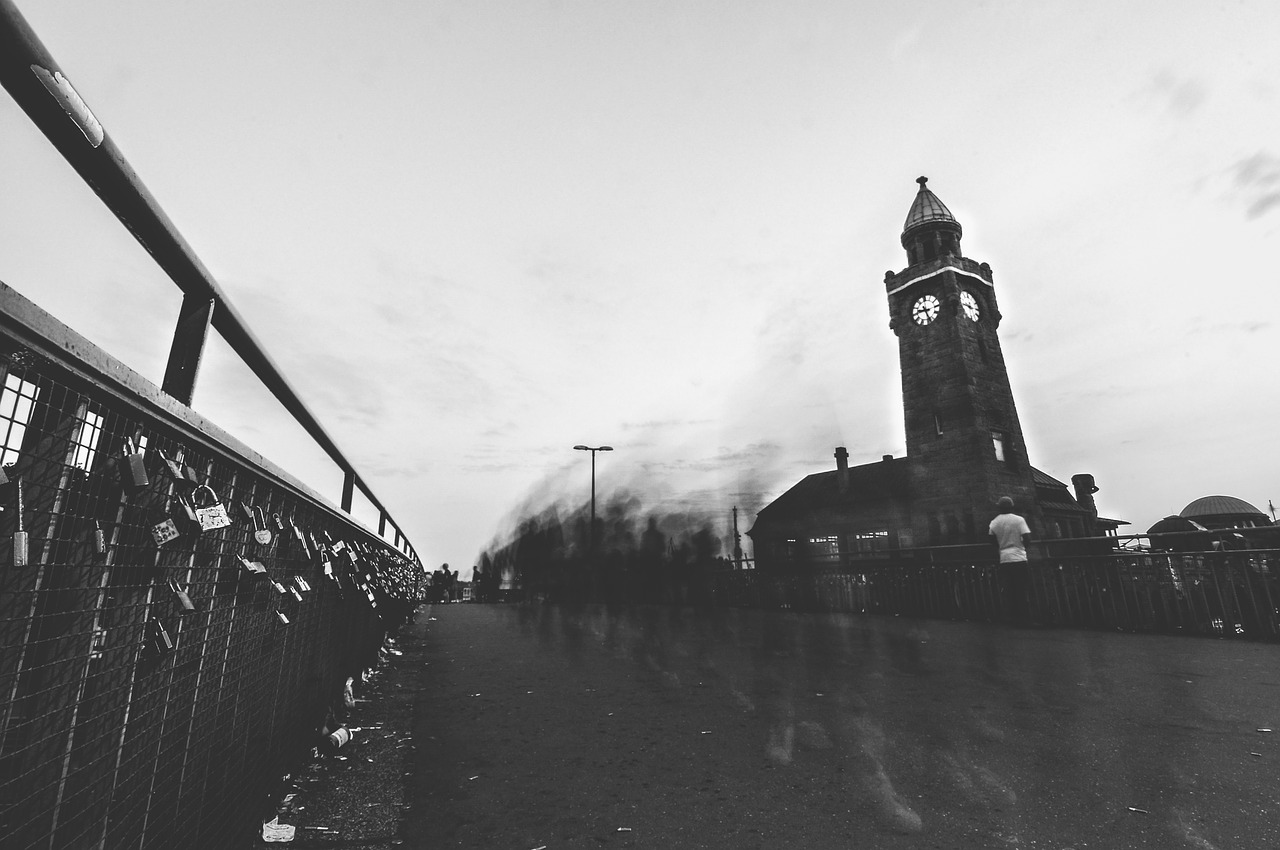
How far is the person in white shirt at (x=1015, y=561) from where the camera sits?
10.4m

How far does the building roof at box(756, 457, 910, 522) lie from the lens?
129 feet

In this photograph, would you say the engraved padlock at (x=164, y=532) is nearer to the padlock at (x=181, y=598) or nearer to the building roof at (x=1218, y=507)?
the padlock at (x=181, y=598)

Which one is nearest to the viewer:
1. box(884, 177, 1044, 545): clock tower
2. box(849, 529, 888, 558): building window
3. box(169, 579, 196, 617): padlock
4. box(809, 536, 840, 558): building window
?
box(169, 579, 196, 617): padlock

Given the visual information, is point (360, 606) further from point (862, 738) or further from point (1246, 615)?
point (1246, 615)

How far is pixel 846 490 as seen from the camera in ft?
140

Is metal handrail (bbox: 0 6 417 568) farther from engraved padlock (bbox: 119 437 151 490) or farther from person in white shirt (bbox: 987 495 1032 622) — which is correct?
person in white shirt (bbox: 987 495 1032 622)

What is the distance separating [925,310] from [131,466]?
3542 cm

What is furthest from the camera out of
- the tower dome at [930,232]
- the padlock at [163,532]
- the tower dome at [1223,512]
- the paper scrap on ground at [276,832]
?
the tower dome at [1223,512]

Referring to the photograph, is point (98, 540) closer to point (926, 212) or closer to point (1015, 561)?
point (1015, 561)

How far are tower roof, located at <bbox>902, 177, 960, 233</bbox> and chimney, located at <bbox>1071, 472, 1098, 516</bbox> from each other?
28328 mm

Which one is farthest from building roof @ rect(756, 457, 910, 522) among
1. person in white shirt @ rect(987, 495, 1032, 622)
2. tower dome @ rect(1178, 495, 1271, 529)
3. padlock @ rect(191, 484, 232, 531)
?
padlock @ rect(191, 484, 232, 531)

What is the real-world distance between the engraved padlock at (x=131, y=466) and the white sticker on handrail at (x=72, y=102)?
0.64 metres

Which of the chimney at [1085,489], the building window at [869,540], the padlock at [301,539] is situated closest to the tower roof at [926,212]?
the building window at [869,540]

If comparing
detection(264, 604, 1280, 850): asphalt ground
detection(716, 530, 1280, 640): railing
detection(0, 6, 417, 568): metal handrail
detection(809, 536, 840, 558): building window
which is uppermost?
detection(809, 536, 840, 558): building window
